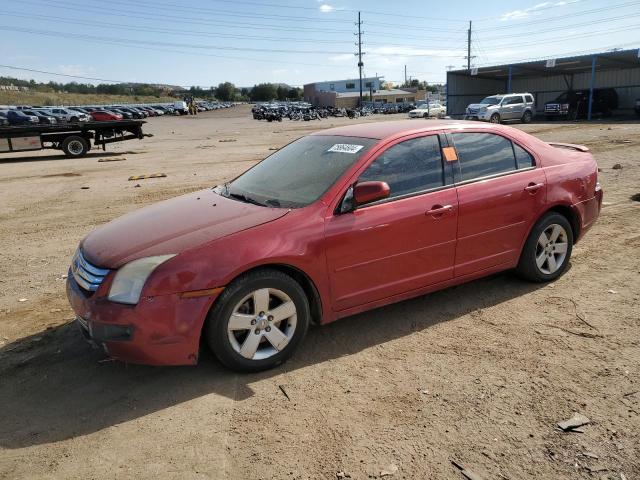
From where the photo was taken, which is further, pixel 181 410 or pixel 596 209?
pixel 596 209

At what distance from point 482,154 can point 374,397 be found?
2.42 meters

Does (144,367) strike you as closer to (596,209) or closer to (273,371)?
(273,371)

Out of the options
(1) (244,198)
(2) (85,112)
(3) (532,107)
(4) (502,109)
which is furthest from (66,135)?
(2) (85,112)

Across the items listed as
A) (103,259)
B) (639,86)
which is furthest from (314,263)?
(639,86)

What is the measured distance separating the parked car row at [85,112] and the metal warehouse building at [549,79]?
2895 cm

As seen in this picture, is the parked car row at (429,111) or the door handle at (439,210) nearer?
the door handle at (439,210)

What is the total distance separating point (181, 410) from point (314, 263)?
126cm

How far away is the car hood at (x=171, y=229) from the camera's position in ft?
10.8

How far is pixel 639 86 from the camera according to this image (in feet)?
129

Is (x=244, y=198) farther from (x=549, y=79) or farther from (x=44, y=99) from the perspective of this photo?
(x=44, y=99)

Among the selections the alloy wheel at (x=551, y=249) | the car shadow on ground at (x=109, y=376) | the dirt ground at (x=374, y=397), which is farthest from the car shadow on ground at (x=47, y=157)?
the alloy wheel at (x=551, y=249)

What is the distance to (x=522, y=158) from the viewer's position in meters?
4.68

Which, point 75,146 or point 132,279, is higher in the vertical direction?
point 75,146

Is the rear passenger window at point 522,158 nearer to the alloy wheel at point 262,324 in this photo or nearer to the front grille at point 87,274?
the alloy wheel at point 262,324
